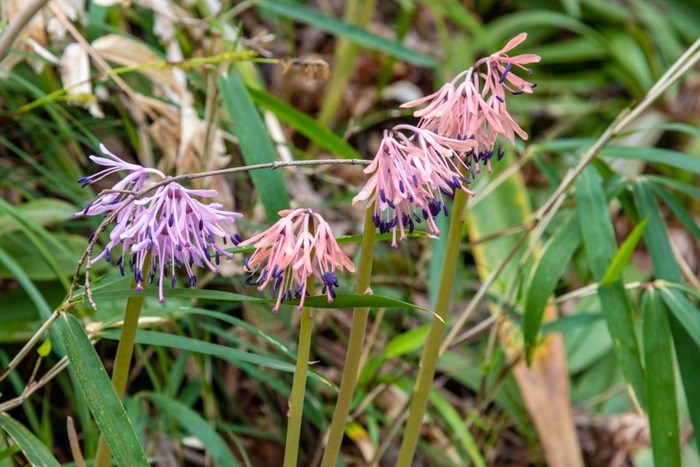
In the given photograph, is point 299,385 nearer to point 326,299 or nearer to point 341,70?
point 326,299

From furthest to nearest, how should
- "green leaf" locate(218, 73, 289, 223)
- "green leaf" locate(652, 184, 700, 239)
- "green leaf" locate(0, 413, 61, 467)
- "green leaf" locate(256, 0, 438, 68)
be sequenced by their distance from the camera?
1. "green leaf" locate(256, 0, 438, 68)
2. "green leaf" locate(652, 184, 700, 239)
3. "green leaf" locate(218, 73, 289, 223)
4. "green leaf" locate(0, 413, 61, 467)

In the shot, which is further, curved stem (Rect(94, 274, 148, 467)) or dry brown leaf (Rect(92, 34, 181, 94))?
dry brown leaf (Rect(92, 34, 181, 94))

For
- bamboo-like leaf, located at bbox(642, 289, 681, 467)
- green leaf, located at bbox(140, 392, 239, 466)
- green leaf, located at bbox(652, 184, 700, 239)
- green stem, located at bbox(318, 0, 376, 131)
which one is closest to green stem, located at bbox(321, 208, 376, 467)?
green leaf, located at bbox(140, 392, 239, 466)

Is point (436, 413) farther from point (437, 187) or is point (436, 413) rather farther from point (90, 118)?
point (437, 187)

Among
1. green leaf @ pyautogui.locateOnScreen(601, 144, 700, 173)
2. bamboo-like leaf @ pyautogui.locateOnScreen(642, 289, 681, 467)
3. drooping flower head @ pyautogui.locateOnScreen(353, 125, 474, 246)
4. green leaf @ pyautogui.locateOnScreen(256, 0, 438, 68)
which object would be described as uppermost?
green leaf @ pyautogui.locateOnScreen(256, 0, 438, 68)

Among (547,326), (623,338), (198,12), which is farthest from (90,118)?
(623,338)

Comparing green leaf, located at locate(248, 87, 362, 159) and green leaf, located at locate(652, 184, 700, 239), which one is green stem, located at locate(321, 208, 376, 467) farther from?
green leaf, located at locate(652, 184, 700, 239)
